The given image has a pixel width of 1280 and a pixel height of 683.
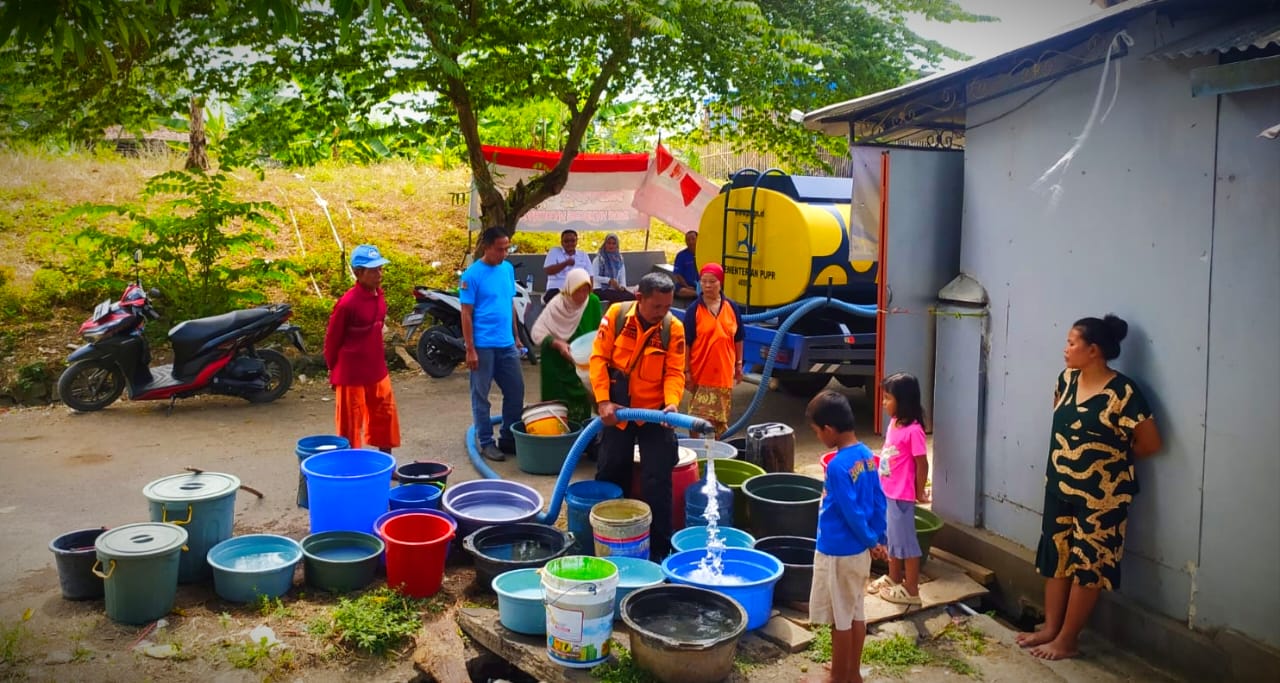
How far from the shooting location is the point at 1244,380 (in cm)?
390

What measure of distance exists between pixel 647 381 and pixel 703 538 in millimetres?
963

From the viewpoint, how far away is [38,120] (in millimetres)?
10695

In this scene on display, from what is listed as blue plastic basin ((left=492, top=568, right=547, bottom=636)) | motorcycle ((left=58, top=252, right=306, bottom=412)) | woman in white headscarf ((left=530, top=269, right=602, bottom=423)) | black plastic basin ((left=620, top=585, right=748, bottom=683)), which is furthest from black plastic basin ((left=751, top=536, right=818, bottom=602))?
motorcycle ((left=58, top=252, right=306, bottom=412))

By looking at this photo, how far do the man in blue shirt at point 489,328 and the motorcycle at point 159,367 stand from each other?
302 cm

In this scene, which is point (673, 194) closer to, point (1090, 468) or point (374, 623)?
point (1090, 468)

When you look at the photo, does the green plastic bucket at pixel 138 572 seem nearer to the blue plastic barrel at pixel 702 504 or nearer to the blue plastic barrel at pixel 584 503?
the blue plastic barrel at pixel 584 503

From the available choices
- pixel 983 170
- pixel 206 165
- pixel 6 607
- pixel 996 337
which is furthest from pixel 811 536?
pixel 206 165

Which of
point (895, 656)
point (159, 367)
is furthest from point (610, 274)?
point (895, 656)

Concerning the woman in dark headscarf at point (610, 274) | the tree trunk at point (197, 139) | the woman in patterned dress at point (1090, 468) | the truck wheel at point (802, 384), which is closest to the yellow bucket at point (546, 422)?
the truck wheel at point (802, 384)

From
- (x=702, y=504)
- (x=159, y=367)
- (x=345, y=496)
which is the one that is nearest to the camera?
(x=345, y=496)

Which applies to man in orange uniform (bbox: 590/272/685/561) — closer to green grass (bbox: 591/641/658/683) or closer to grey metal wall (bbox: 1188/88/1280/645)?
green grass (bbox: 591/641/658/683)

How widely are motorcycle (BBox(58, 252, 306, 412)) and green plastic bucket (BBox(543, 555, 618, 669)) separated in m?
6.17

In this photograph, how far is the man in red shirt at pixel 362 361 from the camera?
631 centimetres

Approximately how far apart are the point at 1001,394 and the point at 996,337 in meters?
0.34
